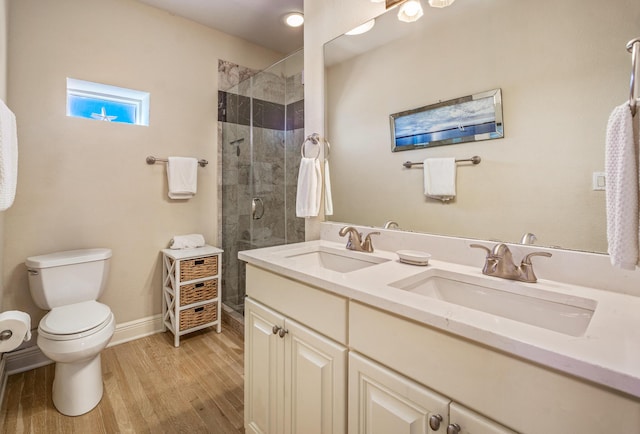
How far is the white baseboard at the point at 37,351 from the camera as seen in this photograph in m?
1.82

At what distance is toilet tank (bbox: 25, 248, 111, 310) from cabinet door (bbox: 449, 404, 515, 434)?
219 centimetres

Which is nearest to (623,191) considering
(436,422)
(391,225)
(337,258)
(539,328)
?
(539,328)

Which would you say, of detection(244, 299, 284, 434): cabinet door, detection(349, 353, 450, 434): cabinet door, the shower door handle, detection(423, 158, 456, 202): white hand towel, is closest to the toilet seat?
detection(244, 299, 284, 434): cabinet door

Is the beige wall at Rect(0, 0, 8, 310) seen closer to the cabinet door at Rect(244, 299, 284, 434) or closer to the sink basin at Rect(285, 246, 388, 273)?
the cabinet door at Rect(244, 299, 284, 434)

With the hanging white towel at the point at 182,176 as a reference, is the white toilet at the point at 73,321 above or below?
below

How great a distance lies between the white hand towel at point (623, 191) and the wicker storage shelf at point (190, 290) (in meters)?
2.30

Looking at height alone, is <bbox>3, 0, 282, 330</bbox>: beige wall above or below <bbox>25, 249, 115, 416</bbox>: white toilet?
above

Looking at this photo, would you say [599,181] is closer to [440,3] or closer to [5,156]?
[440,3]

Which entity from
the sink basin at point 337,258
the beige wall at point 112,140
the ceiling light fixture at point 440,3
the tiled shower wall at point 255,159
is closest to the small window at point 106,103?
the beige wall at point 112,140

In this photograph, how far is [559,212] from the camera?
1.00 m

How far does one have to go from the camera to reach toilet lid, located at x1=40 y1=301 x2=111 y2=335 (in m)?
1.52

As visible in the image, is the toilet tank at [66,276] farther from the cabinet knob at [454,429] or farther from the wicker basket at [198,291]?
the cabinet knob at [454,429]

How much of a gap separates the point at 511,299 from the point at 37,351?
2730 millimetres

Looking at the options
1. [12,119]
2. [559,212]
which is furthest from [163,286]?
[559,212]
